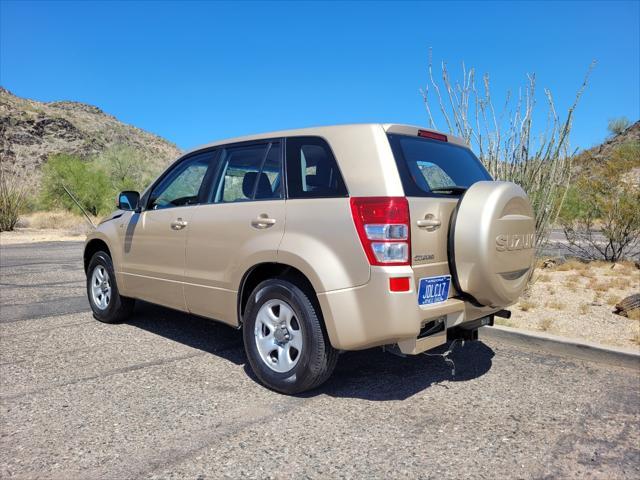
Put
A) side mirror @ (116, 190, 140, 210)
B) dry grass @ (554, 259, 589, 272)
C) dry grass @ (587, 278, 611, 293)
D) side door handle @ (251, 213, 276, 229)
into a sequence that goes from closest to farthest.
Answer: side door handle @ (251, 213, 276, 229) → side mirror @ (116, 190, 140, 210) → dry grass @ (587, 278, 611, 293) → dry grass @ (554, 259, 589, 272)

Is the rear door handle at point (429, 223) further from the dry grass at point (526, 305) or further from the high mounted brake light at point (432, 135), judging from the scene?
the dry grass at point (526, 305)

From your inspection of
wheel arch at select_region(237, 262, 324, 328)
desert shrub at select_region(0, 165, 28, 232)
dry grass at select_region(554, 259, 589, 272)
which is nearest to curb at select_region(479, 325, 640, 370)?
wheel arch at select_region(237, 262, 324, 328)

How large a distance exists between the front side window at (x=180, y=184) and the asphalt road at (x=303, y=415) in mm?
1421

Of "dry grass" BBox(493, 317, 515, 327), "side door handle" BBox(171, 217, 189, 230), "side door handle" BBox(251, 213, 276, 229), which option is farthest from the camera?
"dry grass" BBox(493, 317, 515, 327)

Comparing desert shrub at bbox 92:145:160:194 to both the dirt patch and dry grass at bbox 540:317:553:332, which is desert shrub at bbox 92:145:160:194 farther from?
dry grass at bbox 540:317:553:332

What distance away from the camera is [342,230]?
133 inches

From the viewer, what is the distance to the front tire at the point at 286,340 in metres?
3.52

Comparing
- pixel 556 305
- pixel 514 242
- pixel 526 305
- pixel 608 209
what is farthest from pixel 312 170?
pixel 608 209

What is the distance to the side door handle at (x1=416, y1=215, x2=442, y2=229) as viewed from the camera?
3385mm

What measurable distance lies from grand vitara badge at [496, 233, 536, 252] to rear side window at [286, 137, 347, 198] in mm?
1134

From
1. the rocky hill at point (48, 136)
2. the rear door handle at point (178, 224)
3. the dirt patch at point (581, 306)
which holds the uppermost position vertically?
the rocky hill at point (48, 136)

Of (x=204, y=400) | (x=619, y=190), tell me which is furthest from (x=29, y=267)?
(x=619, y=190)

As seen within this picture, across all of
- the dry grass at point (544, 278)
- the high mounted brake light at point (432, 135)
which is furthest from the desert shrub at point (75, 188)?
the high mounted brake light at point (432, 135)

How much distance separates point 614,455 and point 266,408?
7.16 feet
